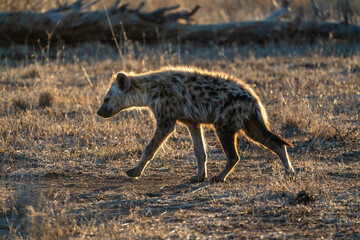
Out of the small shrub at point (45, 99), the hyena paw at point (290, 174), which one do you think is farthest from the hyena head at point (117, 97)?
the small shrub at point (45, 99)

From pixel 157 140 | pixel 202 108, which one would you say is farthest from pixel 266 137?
pixel 157 140

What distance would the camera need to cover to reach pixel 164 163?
6.34 meters

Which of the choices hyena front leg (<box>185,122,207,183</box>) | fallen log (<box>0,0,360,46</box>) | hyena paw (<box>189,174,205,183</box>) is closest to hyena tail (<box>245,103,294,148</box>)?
hyena front leg (<box>185,122,207,183</box>)

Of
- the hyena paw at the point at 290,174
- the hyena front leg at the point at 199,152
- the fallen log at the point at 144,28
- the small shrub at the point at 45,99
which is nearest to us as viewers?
the hyena paw at the point at 290,174

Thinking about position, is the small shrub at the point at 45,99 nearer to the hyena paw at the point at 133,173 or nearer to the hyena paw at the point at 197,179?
the hyena paw at the point at 133,173

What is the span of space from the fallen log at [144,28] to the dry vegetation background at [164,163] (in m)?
0.65

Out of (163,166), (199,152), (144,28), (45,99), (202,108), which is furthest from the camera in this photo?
(144,28)

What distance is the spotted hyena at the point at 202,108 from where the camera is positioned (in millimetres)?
5391

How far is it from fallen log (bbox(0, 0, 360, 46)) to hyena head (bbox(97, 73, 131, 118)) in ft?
19.2

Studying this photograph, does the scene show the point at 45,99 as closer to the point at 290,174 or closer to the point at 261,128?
the point at 261,128

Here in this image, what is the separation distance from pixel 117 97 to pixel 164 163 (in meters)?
0.94

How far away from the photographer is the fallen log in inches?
467

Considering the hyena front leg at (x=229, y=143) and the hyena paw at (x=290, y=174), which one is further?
the hyena front leg at (x=229, y=143)

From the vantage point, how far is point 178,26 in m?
12.6
